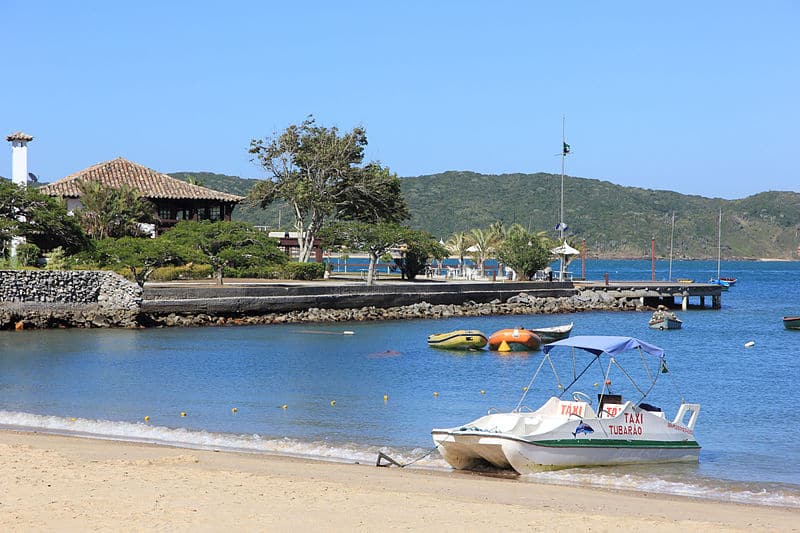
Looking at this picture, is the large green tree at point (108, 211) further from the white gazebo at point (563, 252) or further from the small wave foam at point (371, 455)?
the small wave foam at point (371, 455)

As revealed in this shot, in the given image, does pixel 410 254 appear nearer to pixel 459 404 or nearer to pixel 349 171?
pixel 349 171

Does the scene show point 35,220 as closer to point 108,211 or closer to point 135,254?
point 135,254

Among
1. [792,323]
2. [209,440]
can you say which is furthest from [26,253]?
[792,323]

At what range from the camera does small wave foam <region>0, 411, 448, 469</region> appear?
18219mm

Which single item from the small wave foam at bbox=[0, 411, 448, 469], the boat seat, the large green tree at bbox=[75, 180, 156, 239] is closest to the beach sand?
the small wave foam at bbox=[0, 411, 448, 469]

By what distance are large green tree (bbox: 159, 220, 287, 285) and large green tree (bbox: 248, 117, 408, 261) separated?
466 inches

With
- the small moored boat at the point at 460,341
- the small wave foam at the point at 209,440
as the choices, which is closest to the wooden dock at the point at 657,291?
the small moored boat at the point at 460,341

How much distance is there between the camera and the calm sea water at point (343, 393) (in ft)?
61.0

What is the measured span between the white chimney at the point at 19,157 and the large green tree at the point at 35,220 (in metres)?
5.78

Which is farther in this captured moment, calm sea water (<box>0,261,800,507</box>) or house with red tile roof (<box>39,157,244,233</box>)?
house with red tile roof (<box>39,157,244,233</box>)

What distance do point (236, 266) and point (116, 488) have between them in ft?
137

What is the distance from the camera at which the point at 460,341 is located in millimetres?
40469

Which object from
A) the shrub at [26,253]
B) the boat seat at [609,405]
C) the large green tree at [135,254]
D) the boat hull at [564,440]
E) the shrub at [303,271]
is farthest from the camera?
the shrub at [303,271]

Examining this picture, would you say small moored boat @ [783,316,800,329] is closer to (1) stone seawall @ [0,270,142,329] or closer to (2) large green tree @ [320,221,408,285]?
(2) large green tree @ [320,221,408,285]
